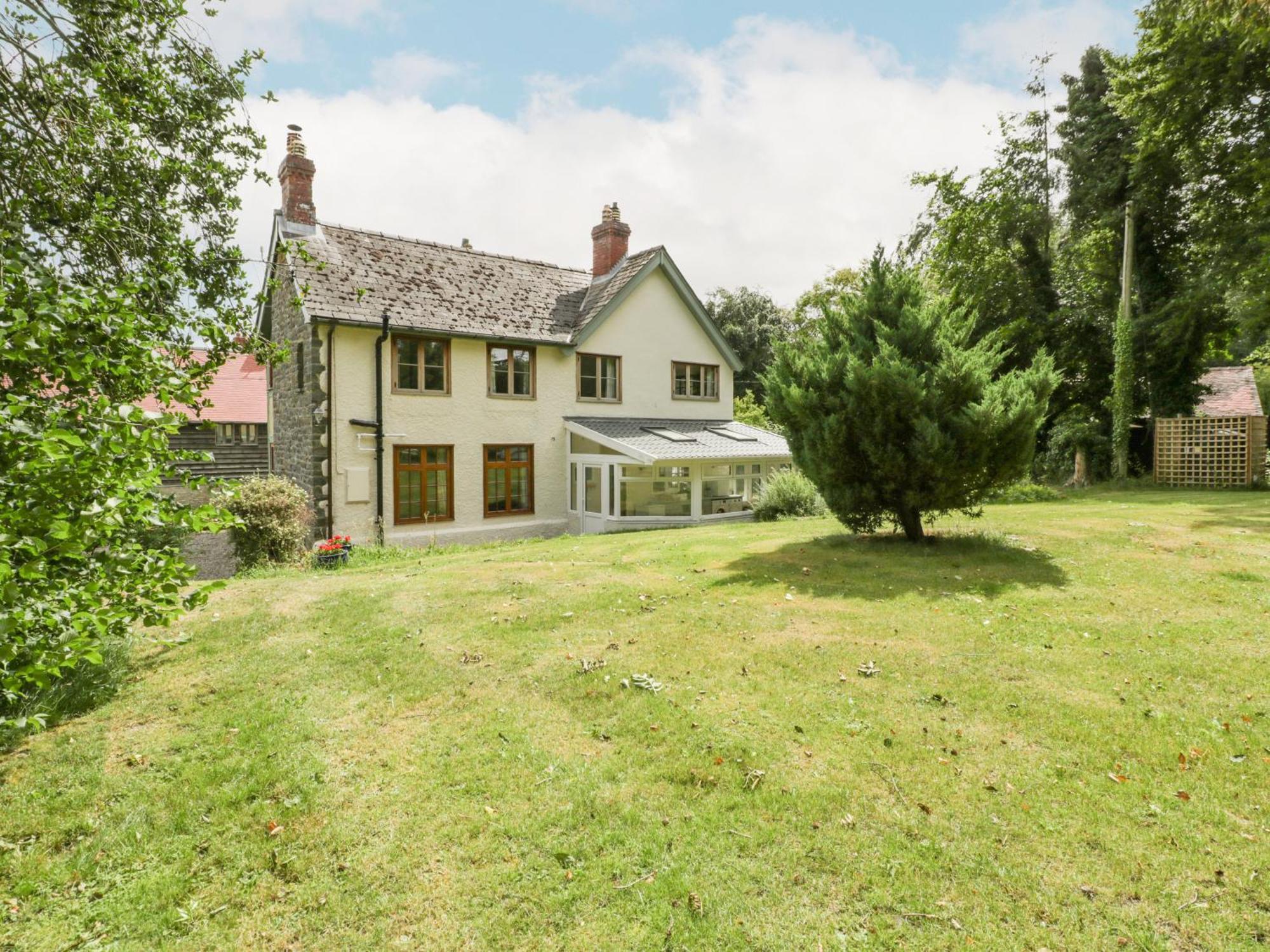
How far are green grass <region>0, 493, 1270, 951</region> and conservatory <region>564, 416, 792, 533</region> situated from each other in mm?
10144

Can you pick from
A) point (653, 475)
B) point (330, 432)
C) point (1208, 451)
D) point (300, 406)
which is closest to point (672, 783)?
point (330, 432)

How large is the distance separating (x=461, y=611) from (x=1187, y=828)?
6629 millimetres

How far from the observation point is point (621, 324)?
20625 mm

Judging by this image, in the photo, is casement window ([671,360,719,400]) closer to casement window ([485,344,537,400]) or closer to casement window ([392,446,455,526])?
casement window ([485,344,537,400])

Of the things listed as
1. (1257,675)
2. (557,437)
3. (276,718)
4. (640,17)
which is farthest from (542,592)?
(557,437)

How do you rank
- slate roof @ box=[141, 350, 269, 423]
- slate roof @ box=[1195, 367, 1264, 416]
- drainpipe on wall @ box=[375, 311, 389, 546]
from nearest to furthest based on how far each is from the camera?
drainpipe on wall @ box=[375, 311, 389, 546] < slate roof @ box=[141, 350, 269, 423] < slate roof @ box=[1195, 367, 1264, 416]

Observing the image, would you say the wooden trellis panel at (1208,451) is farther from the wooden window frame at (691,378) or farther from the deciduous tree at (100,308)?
the deciduous tree at (100,308)

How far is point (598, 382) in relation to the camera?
66.9ft

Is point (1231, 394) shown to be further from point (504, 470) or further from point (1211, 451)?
point (504, 470)

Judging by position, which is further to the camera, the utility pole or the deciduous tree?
the utility pole

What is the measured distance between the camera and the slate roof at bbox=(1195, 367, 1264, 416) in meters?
34.7

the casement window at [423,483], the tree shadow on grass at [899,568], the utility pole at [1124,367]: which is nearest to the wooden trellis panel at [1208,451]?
the utility pole at [1124,367]

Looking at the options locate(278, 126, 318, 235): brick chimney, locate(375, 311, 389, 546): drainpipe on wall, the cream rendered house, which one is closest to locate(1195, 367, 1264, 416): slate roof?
the cream rendered house

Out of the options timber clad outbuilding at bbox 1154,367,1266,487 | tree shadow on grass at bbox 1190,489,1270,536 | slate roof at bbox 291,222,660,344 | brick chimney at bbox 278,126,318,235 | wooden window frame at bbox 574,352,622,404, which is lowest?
tree shadow on grass at bbox 1190,489,1270,536
